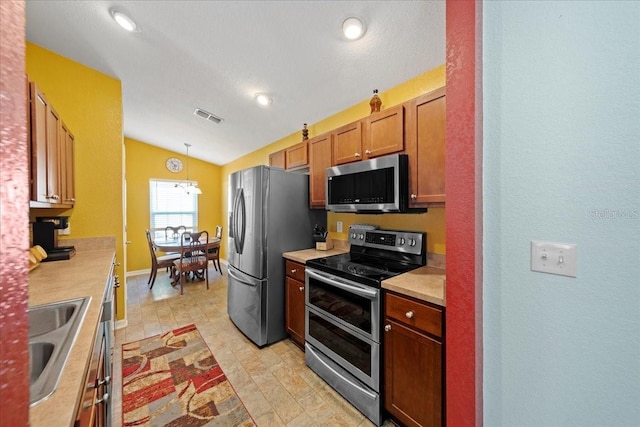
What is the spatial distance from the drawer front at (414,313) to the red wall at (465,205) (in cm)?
16

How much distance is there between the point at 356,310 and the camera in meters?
1.70

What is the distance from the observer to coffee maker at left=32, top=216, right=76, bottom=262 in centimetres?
214

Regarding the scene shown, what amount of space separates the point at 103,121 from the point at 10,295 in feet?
11.1

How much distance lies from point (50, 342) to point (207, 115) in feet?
10.3

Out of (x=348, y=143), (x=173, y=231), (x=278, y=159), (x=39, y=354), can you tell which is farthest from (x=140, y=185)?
(x=39, y=354)

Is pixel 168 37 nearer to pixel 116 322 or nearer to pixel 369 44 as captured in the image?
pixel 369 44

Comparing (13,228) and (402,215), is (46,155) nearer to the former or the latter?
(13,228)

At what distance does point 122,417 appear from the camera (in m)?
1.63

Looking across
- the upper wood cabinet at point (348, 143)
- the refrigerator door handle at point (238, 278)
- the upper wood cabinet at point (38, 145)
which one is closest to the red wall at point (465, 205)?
the upper wood cabinet at point (348, 143)

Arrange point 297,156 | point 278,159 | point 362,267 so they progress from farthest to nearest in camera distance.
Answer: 1. point 278,159
2. point 297,156
3. point 362,267

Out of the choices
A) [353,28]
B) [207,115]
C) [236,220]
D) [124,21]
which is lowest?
[236,220]

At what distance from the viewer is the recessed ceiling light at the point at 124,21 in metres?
1.85

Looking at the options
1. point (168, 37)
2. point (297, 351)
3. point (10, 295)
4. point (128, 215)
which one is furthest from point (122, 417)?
point (128, 215)

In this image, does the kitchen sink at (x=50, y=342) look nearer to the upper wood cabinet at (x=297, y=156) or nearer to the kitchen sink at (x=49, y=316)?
the kitchen sink at (x=49, y=316)
